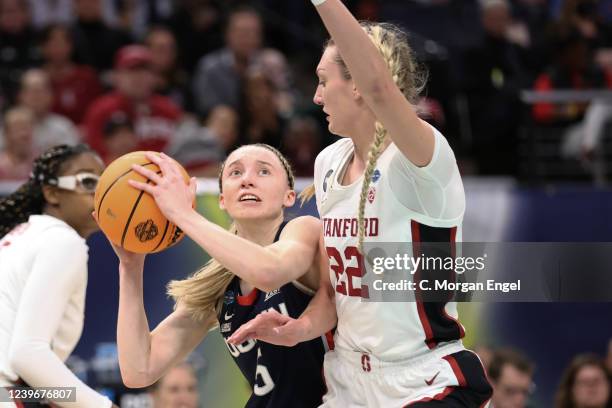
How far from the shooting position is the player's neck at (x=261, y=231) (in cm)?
429

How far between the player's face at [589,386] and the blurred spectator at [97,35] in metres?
5.77

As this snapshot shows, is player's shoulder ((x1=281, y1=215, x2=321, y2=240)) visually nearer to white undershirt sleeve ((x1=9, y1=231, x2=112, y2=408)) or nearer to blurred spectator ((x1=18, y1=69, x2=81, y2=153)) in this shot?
white undershirt sleeve ((x1=9, y1=231, x2=112, y2=408))

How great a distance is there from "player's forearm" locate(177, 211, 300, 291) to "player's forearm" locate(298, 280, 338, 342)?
0.33 meters

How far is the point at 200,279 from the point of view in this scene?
14.4 ft

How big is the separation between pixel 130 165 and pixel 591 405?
166 inches

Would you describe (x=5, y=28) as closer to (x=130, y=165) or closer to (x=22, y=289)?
(x=22, y=289)

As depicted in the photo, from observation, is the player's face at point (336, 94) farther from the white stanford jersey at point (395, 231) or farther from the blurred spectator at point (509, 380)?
the blurred spectator at point (509, 380)

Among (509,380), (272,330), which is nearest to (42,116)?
(509,380)

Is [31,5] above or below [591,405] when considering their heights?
above

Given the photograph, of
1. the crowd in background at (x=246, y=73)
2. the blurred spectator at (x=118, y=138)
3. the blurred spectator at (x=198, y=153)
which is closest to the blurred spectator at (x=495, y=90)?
the crowd in background at (x=246, y=73)

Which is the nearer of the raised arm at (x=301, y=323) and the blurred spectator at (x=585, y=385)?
the raised arm at (x=301, y=323)

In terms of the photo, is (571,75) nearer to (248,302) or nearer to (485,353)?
(485,353)

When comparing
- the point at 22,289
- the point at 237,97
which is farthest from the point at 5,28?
the point at 22,289

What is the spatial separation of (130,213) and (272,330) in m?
0.66
